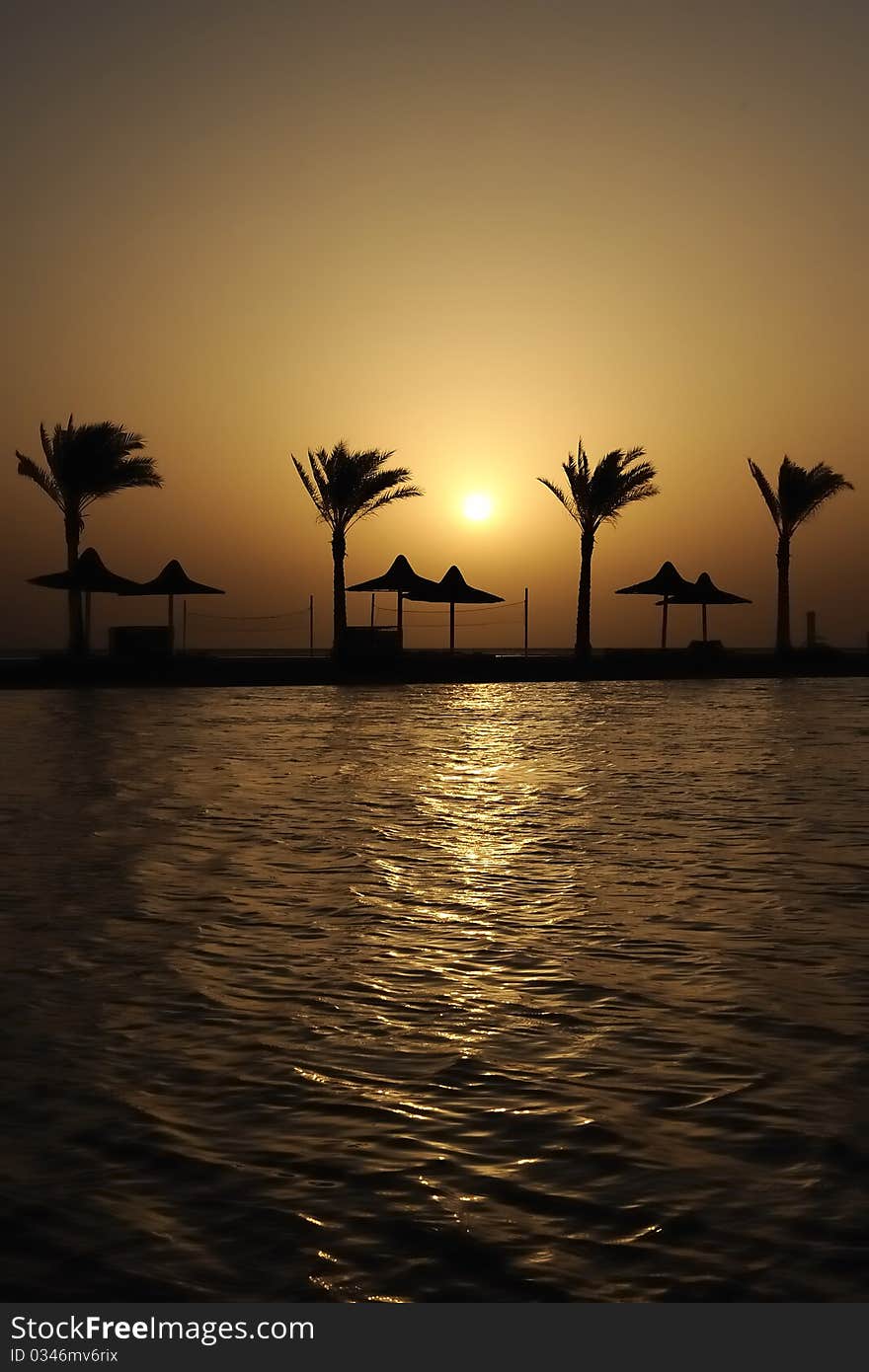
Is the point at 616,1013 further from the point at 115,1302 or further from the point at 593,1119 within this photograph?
the point at 115,1302

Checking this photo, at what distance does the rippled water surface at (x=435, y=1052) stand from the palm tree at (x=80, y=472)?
27.3 m

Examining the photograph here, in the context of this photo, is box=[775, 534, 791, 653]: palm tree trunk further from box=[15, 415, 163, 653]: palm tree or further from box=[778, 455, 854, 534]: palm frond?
box=[15, 415, 163, 653]: palm tree

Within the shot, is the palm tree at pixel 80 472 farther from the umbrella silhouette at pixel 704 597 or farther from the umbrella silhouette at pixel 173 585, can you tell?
the umbrella silhouette at pixel 704 597

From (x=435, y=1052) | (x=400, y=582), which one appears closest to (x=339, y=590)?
(x=400, y=582)

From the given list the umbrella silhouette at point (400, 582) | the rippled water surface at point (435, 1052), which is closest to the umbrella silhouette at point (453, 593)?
the umbrella silhouette at point (400, 582)

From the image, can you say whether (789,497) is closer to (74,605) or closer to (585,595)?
(585,595)

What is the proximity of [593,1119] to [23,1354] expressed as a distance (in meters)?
1.76

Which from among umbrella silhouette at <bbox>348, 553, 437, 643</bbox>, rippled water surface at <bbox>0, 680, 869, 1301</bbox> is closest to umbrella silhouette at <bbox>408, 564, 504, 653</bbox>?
umbrella silhouette at <bbox>348, 553, 437, 643</bbox>

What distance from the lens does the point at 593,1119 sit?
400cm

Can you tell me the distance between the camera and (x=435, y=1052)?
4660 millimetres

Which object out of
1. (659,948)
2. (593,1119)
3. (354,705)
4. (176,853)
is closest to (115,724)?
(354,705)

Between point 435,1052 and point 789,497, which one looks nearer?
point 435,1052

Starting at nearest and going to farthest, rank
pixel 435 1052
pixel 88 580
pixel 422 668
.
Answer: pixel 435 1052, pixel 88 580, pixel 422 668

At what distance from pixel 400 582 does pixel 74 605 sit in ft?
29.9
